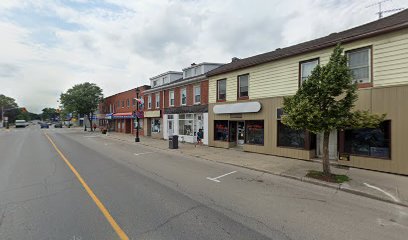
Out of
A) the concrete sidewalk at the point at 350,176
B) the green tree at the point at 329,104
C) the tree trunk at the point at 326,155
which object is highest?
the green tree at the point at 329,104

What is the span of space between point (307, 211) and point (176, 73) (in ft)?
80.4

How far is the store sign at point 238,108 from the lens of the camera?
14.1m

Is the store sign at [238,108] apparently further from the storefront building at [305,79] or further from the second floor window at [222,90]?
the second floor window at [222,90]

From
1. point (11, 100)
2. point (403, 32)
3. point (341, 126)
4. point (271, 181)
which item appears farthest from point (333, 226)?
point (11, 100)

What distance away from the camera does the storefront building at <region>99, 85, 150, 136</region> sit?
32.1m

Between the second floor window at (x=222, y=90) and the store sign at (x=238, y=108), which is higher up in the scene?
the second floor window at (x=222, y=90)

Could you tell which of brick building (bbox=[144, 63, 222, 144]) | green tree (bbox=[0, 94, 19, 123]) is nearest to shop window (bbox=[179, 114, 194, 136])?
brick building (bbox=[144, 63, 222, 144])

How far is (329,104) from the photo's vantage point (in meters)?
8.02

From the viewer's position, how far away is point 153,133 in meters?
27.4

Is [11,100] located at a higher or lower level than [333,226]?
higher

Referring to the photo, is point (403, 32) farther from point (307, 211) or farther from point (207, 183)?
point (207, 183)

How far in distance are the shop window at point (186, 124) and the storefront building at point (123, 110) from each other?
931cm

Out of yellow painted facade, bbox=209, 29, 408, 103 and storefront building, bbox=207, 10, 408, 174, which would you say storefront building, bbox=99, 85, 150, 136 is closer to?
storefront building, bbox=207, 10, 408, 174

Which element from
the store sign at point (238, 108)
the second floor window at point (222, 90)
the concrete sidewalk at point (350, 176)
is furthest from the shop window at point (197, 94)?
the concrete sidewalk at point (350, 176)
